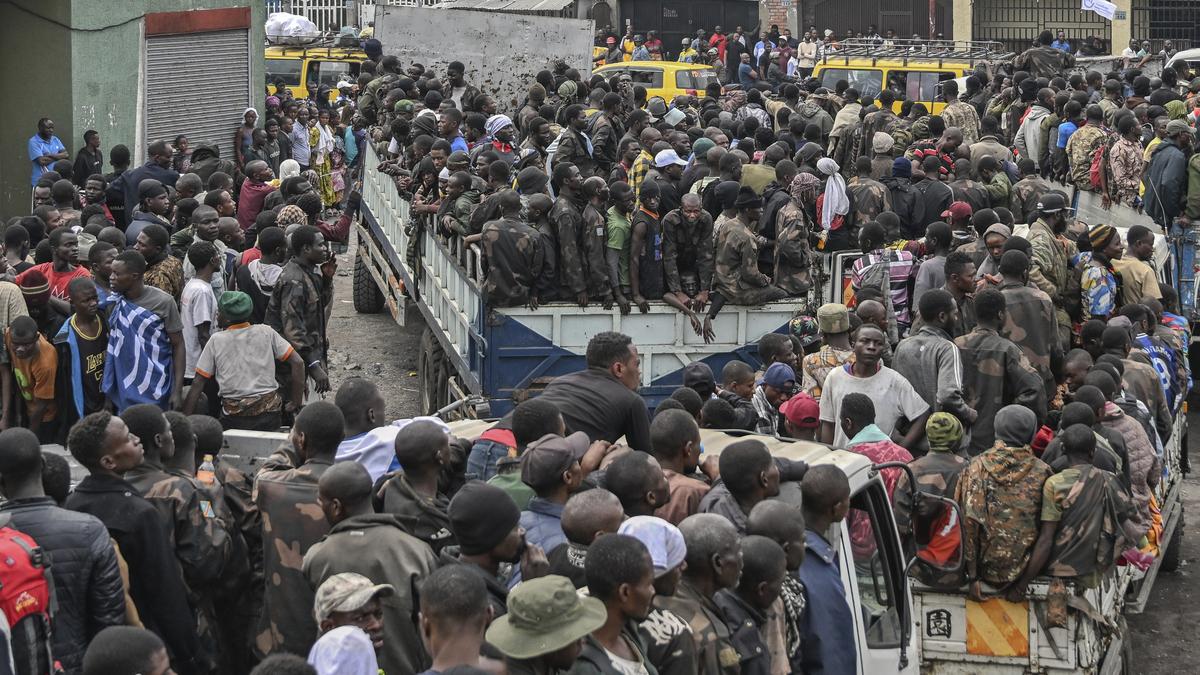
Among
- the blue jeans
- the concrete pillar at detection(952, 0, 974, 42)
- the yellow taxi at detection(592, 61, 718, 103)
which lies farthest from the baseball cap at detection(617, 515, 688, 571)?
the concrete pillar at detection(952, 0, 974, 42)

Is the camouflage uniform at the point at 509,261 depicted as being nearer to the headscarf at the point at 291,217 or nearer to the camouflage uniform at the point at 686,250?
the camouflage uniform at the point at 686,250

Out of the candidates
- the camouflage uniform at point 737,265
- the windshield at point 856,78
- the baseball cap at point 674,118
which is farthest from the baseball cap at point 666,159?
the windshield at point 856,78

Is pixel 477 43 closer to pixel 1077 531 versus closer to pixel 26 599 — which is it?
pixel 1077 531

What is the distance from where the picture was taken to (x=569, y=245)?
36.0 ft

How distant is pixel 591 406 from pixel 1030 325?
142 inches

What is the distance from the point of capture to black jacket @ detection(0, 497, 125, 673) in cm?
536

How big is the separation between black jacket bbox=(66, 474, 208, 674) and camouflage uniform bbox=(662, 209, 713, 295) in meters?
5.88

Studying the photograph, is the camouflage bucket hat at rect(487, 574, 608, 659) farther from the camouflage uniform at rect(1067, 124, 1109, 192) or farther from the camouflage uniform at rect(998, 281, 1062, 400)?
the camouflage uniform at rect(1067, 124, 1109, 192)

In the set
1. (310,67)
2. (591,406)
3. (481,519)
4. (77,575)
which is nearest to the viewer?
(481,519)

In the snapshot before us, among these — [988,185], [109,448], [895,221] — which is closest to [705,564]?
[109,448]

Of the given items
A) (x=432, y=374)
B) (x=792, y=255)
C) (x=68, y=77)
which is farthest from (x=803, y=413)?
(x=68, y=77)

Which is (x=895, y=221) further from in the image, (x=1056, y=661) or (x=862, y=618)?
(x=862, y=618)

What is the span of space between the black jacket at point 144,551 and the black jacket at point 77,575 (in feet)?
0.85

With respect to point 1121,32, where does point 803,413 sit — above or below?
below
